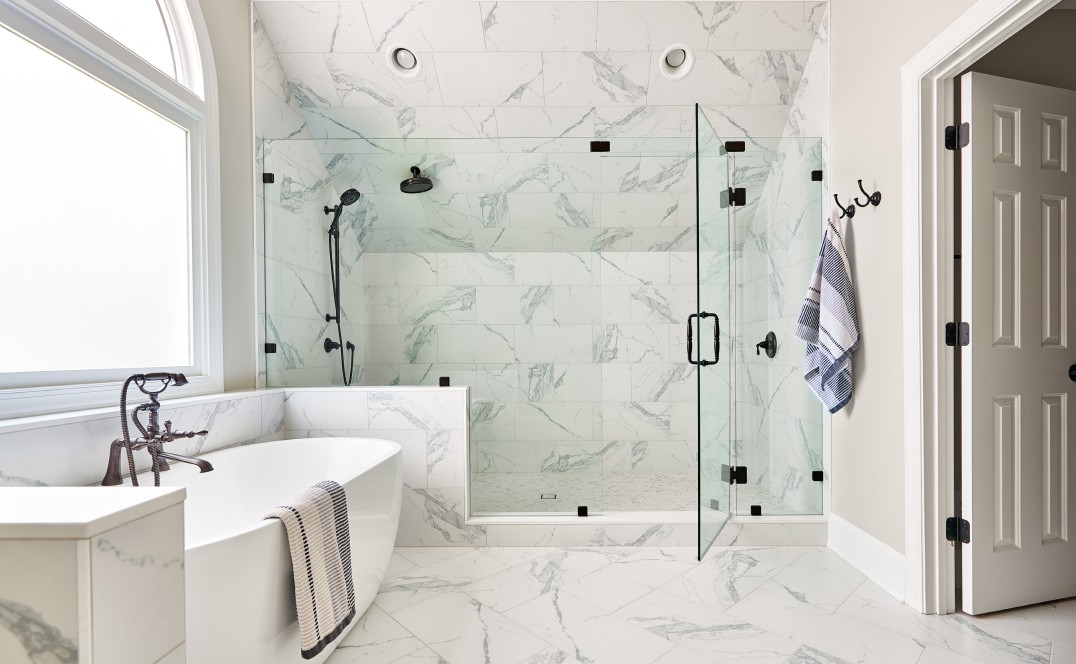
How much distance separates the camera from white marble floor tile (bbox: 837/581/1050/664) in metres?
1.79

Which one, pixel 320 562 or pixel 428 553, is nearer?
pixel 320 562

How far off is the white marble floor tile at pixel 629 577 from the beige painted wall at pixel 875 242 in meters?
0.83

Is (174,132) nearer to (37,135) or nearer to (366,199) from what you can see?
(37,135)

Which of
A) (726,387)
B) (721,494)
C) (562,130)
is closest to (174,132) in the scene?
(562,130)

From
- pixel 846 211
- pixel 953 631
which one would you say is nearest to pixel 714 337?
pixel 846 211

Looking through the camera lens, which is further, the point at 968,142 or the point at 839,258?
the point at 839,258

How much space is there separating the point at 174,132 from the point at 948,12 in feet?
9.95

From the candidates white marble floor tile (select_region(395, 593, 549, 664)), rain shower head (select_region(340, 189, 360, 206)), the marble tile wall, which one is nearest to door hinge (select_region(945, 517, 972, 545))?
white marble floor tile (select_region(395, 593, 549, 664))

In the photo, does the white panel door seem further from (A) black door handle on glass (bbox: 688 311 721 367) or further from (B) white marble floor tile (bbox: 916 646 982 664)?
(A) black door handle on glass (bbox: 688 311 721 367)

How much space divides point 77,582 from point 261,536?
736 mm

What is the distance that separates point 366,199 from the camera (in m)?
2.99

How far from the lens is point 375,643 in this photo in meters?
1.88

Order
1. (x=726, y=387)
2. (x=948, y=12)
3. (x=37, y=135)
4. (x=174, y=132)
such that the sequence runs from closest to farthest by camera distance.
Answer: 1. (x=37, y=135)
2. (x=948, y=12)
3. (x=174, y=132)
4. (x=726, y=387)

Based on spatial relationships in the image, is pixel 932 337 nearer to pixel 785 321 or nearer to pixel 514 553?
pixel 785 321
